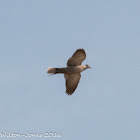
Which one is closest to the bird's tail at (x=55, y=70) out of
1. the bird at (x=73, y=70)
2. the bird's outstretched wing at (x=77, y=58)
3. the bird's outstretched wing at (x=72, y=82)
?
the bird at (x=73, y=70)

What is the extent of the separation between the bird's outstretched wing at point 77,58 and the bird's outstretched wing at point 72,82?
1070 mm

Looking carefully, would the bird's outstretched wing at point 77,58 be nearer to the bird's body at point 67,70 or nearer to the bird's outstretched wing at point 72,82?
the bird's body at point 67,70

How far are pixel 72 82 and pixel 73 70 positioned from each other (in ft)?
4.27

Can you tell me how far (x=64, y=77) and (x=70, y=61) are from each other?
154 cm

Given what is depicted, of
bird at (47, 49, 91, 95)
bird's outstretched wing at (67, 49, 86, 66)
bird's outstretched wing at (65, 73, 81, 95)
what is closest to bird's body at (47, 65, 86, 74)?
bird at (47, 49, 91, 95)

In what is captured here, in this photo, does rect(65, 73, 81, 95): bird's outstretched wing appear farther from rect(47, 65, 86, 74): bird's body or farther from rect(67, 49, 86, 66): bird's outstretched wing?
rect(67, 49, 86, 66): bird's outstretched wing

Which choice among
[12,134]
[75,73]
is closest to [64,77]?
[75,73]

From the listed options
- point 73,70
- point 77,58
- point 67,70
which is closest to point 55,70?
point 67,70

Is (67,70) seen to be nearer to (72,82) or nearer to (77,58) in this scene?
(77,58)

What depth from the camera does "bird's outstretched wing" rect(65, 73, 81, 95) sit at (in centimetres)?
Result: 3643

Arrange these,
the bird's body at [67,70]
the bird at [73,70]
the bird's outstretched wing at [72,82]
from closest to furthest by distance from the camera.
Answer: the bird at [73,70]
the bird's body at [67,70]
the bird's outstretched wing at [72,82]

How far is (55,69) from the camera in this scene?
35.7 metres

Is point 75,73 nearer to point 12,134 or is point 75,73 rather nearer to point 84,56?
point 84,56

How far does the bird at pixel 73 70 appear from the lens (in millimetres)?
35156
